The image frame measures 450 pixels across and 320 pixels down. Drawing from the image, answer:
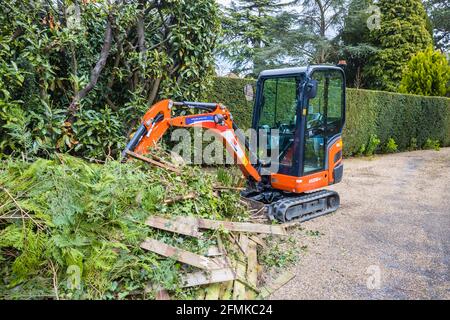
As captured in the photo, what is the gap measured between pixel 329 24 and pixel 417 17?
457 centimetres

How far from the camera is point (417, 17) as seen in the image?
59.6 ft

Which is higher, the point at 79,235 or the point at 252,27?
the point at 252,27

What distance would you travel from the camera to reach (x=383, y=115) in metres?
12.8

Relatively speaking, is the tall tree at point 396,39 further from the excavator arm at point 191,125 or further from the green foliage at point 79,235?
the green foliage at point 79,235

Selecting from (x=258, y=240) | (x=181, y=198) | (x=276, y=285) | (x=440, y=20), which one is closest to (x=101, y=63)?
(x=181, y=198)

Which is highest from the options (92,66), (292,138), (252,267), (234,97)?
(92,66)

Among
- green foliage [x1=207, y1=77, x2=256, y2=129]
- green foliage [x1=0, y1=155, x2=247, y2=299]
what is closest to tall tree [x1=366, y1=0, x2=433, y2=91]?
green foliage [x1=207, y1=77, x2=256, y2=129]

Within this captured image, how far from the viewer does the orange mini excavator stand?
472 centimetres

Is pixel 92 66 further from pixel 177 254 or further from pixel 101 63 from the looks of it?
pixel 177 254

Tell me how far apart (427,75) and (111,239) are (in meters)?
17.2

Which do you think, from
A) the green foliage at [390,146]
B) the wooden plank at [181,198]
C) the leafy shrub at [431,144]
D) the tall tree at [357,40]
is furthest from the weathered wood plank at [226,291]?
the tall tree at [357,40]

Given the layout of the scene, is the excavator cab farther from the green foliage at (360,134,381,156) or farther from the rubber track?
the green foliage at (360,134,381,156)

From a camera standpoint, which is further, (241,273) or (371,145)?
(371,145)
